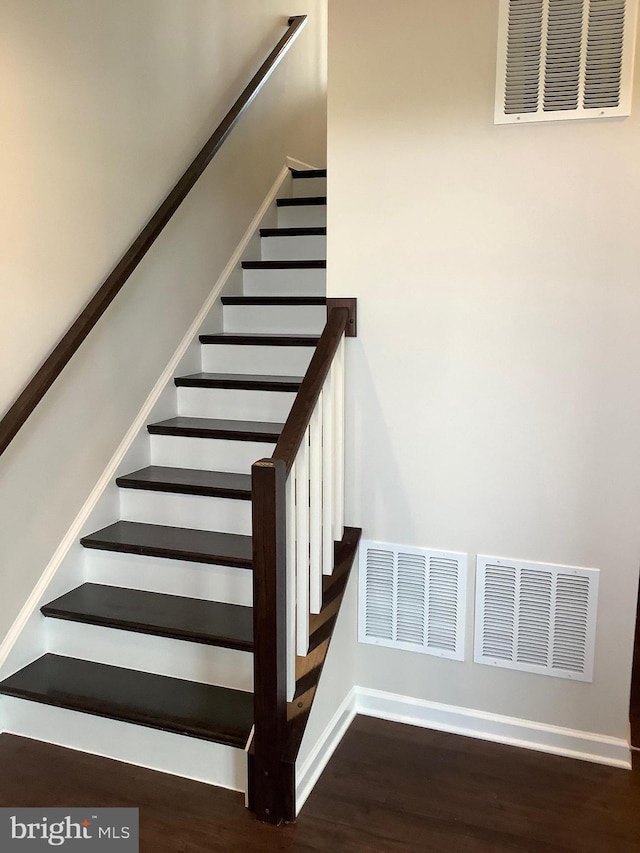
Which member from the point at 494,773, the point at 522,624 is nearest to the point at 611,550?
the point at 522,624

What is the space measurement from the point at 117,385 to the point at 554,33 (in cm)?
196

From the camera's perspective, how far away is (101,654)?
2.53 meters

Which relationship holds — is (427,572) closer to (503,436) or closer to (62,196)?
(503,436)

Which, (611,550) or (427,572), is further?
(427,572)

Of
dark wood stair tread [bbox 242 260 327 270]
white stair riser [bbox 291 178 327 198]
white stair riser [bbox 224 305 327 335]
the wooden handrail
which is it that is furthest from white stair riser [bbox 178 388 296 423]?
white stair riser [bbox 291 178 327 198]

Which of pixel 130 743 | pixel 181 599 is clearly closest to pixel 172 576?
pixel 181 599

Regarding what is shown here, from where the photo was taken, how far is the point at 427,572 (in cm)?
250

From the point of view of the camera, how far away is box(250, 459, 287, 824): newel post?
6.25ft

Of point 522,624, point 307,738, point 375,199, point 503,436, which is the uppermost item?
point 375,199

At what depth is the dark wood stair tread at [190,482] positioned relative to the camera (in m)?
2.73

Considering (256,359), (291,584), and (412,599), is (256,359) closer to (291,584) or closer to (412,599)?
(412,599)

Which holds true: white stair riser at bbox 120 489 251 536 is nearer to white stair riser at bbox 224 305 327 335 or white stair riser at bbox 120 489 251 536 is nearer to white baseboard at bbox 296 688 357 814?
white baseboard at bbox 296 688 357 814

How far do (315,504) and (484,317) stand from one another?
791 mm

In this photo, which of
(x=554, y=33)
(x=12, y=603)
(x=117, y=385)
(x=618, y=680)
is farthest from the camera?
(x=117, y=385)
